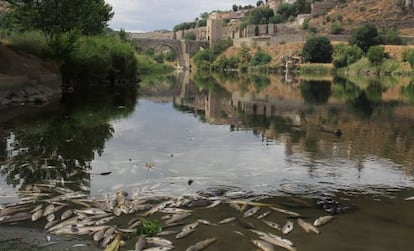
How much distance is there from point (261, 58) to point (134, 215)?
151 metres

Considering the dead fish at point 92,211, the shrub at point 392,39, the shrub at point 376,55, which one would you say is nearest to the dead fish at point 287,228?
the dead fish at point 92,211

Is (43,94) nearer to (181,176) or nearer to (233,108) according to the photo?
(233,108)

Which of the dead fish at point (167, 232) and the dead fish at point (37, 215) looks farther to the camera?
the dead fish at point (37, 215)

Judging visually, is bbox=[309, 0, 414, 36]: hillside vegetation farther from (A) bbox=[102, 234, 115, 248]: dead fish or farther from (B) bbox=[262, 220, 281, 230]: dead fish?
(A) bbox=[102, 234, 115, 248]: dead fish

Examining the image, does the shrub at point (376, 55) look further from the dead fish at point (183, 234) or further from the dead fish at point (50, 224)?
the dead fish at point (50, 224)

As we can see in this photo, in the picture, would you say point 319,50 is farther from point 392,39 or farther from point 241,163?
point 241,163

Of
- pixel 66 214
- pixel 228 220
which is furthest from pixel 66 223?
pixel 228 220

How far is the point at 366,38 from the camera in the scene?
13238cm

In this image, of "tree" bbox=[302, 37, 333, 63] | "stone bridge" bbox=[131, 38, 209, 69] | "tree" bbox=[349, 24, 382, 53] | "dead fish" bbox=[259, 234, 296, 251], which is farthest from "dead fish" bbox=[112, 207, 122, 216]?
"stone bridge" bbox=[131, 38, 209, 69]

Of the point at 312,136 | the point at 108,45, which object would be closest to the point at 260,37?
the point at 108,45

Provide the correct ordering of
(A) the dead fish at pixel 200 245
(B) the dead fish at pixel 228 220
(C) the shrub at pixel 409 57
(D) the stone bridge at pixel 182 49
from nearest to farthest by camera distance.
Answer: (A) the dead fish at pixel 200 245, (B) the dead fish at pixel 228 220, (C) the shrub at pixel 409 57, (D) the stone bridge at pixel 182 49

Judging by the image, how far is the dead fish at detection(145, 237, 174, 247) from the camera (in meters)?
8.95

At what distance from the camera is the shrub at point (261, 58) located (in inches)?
6181

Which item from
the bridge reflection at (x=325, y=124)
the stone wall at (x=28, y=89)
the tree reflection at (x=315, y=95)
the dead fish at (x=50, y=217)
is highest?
the stone wall at (x=28, y=89)
